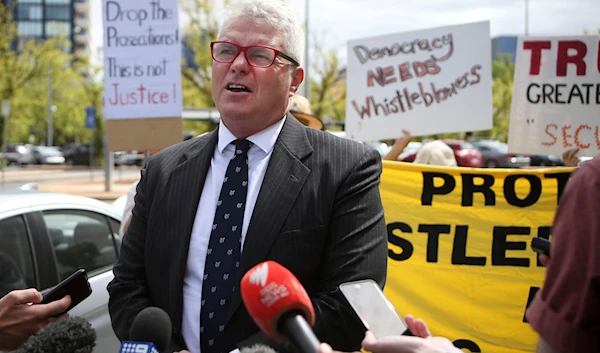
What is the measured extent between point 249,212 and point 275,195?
0.10m

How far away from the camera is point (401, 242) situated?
4.35 meters

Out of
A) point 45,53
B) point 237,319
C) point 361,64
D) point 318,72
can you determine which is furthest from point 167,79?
point 318,72

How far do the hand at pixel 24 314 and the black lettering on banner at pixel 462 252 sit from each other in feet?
9.07

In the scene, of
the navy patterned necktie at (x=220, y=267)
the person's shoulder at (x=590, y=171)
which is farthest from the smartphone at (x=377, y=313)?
the navy patterned necktie at (x=220, y=267)

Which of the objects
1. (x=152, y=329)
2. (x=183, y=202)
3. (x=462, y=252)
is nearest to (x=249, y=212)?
(x=183, y=202)

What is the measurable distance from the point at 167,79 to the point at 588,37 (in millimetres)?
3555

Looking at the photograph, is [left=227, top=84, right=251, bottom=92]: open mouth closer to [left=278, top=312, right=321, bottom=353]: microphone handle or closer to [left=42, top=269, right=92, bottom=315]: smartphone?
[left=42, top=269, right=92, bottom=315]: smartphone

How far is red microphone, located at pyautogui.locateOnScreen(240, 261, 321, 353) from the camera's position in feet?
4.28

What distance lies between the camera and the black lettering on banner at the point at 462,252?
426 centimetres

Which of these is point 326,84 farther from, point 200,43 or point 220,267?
point 220,267

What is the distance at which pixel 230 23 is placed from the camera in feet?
7.58

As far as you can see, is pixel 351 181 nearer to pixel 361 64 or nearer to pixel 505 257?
pixel 505 257

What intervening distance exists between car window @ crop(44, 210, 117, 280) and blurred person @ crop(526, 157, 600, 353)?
3.52 metres

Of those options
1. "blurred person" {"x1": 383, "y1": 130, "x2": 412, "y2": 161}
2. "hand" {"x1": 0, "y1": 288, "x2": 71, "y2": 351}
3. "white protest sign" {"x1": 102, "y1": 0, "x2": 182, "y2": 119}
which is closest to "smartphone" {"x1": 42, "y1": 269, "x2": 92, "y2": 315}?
"hand" {"x1": 0, "y1": 288, "x2": 71, "y2": 351}
